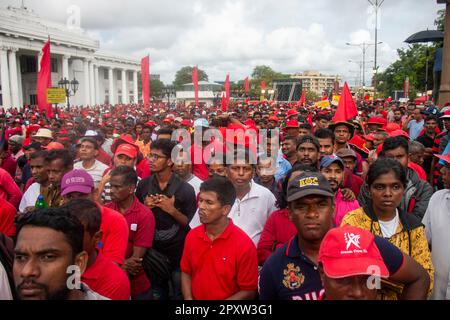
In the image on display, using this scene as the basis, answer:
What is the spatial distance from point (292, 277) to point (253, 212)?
4.45 ft

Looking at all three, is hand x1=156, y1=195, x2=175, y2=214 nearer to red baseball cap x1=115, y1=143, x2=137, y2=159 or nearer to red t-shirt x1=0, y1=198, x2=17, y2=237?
red t-shirt x1=0, y1=198, x2=17, y2=237

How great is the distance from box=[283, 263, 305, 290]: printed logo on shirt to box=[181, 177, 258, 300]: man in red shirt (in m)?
0.47

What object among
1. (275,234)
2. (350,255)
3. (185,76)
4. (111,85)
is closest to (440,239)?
(275,234)

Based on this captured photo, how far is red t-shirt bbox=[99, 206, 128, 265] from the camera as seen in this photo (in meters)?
2.84

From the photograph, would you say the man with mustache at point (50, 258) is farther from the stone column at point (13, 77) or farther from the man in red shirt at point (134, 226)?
the stone column at point (13, 77)

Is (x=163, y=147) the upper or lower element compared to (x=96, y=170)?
upper

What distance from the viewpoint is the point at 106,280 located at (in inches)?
91.2

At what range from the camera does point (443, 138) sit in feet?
21.1

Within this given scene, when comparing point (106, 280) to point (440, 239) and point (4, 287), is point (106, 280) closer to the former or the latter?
point (4, 287)

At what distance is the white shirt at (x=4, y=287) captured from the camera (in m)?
2.07

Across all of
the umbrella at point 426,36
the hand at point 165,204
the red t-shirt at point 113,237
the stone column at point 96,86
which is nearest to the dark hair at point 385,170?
the hand at point 165,204

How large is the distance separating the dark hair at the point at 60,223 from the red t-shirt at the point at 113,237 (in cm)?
78

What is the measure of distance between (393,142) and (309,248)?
2.28 metres
